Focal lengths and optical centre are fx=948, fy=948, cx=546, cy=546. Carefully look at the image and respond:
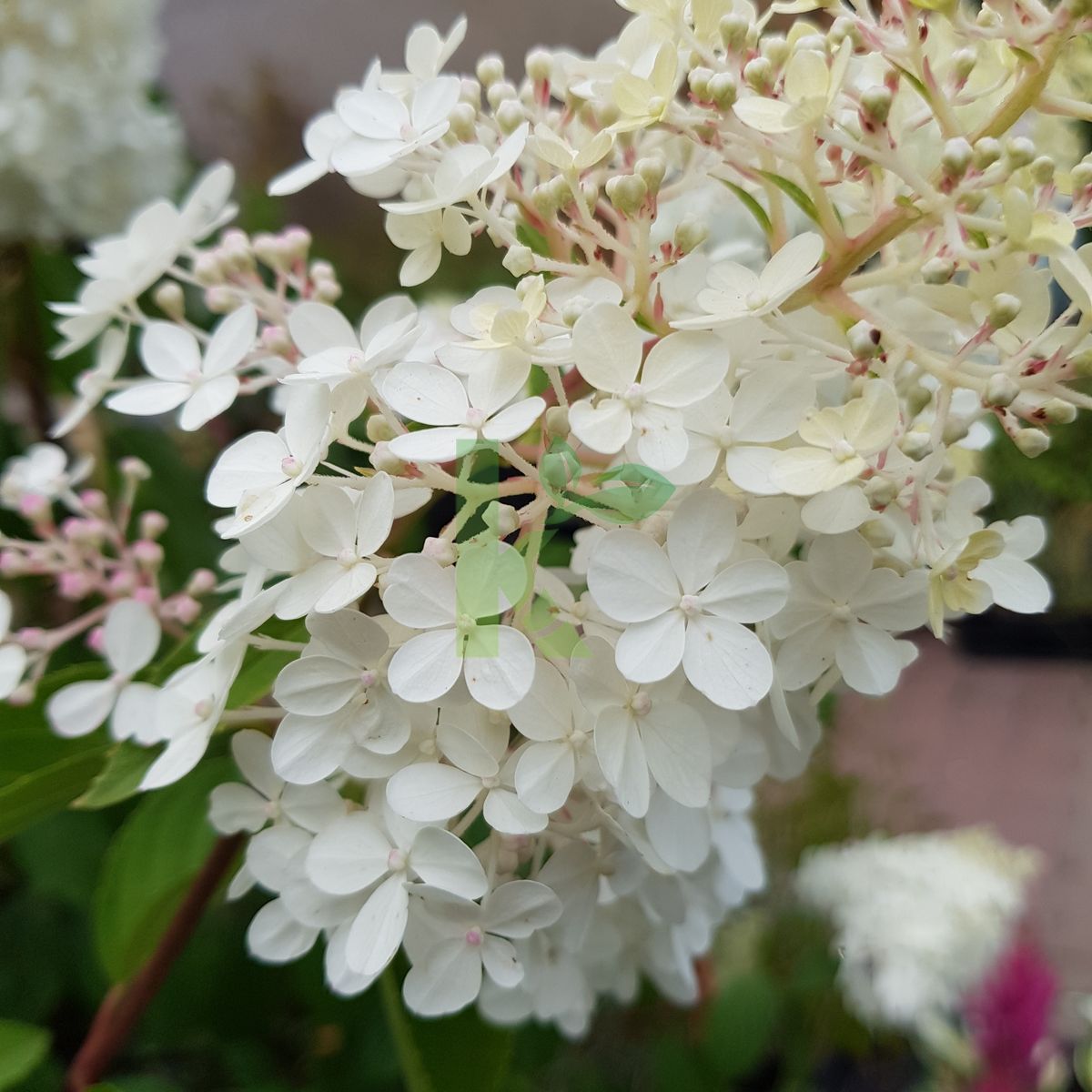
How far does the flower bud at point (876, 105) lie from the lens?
0.72 feet

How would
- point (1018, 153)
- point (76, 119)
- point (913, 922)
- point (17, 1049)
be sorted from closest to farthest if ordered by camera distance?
point (1018, 153), point (17, 1049), point (76, 119), point (913, 922)

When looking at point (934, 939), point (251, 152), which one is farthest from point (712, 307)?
point (251, 152)

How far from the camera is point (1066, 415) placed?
0.75ft

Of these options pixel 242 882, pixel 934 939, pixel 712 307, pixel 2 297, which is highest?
pixel 2 297

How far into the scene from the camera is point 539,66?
0.94 ft

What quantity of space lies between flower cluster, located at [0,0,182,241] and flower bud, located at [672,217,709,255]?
448mm

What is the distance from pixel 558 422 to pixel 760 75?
0.32ft

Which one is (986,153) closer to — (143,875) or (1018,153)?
(1018,153)

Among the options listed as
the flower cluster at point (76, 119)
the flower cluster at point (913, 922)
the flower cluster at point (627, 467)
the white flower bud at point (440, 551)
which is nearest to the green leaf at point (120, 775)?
the flower cluster at point (627, 467)

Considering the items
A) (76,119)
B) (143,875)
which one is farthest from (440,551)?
(76,119)

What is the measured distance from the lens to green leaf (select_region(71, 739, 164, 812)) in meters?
0.30

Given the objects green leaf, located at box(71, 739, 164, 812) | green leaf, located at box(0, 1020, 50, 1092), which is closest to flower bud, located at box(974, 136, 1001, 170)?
green leaf, located at box(71, 739, 164, 812)

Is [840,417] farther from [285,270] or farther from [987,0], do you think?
[285,270]

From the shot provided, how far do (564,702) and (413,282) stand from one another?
13cm
